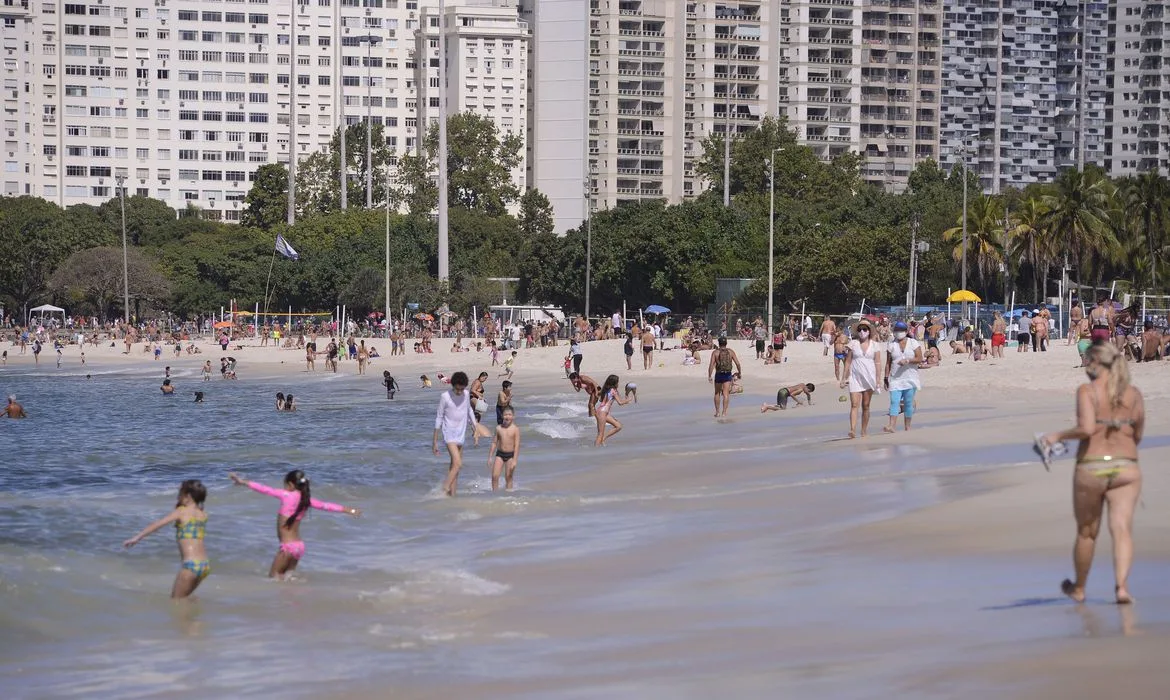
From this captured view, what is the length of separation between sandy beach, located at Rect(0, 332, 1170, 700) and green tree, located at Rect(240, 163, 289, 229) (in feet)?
318

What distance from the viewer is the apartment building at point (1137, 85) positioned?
155 m

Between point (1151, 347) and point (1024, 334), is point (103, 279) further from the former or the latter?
point (1151, 347)

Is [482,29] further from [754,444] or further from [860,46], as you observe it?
[754,444]

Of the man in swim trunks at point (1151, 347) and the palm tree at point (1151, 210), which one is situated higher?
the palm tree at point (1151, 210)

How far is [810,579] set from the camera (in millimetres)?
11000

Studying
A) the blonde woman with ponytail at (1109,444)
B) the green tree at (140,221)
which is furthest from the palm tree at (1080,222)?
the green tree at (140,221)

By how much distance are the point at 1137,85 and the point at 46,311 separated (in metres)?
114

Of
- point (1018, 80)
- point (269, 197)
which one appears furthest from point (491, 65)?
point (1018, 80)

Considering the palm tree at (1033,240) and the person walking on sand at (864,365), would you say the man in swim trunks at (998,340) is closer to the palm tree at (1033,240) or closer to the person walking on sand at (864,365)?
the person walking on sand at (864,365)

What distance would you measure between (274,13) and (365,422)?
379ft

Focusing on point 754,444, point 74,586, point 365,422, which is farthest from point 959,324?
point 74,586

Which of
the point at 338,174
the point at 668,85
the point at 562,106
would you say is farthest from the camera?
the point at 668,85

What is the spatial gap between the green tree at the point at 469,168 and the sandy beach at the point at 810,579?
95.0m

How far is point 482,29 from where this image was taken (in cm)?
13075
